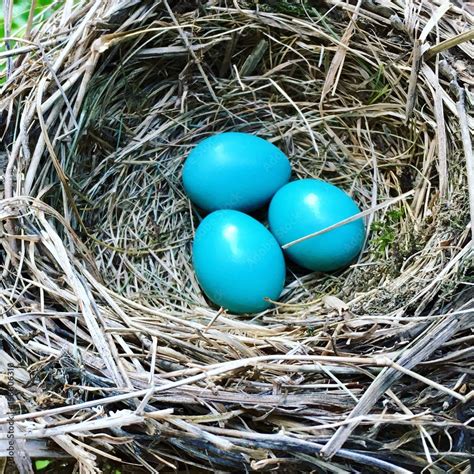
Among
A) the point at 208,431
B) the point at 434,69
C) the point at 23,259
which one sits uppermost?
the point at 434,69

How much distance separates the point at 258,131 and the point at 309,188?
242 mm

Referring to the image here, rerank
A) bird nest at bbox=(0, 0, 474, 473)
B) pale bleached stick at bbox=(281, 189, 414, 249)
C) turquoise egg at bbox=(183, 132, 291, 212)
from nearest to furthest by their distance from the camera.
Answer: bird nest at bbox=(0, 0, 474, 473) < pale bleached stick at bbox=(281, 189, 414, 249) < turquoise egg at bbox=(183, 132, 291, 212)

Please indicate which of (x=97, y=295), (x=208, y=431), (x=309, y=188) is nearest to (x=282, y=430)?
(x=208, y=431)

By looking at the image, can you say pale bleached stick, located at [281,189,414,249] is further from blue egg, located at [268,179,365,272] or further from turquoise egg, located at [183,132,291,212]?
turquoise egg, located at [183,132,291,212]

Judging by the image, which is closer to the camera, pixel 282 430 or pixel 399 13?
pixel 282 430

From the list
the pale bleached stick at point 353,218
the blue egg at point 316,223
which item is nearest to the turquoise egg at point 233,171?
the blue egg at point 316,223

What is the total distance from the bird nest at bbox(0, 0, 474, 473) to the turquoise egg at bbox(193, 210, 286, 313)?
1.9 inches

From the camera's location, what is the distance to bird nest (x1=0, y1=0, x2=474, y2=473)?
98 cm

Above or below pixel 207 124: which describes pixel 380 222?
below

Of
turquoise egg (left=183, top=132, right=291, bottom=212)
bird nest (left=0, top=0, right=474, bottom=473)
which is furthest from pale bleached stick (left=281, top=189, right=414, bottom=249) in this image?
turquoise egg (left=183, top=132, right=291, bottom=212)

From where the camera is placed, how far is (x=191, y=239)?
151cm

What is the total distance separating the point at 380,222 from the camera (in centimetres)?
141

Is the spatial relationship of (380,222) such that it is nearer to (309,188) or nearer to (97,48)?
(309,188)

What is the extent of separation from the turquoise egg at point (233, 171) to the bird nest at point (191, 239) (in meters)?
0.10
